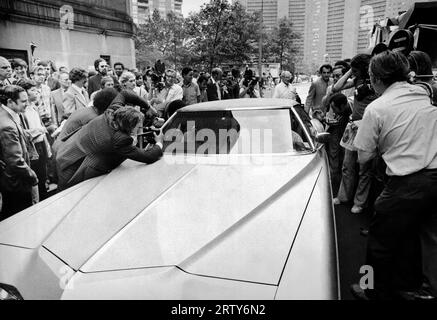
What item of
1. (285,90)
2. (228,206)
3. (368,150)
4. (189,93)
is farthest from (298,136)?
(189,93)

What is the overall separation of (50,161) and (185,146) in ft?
9.96

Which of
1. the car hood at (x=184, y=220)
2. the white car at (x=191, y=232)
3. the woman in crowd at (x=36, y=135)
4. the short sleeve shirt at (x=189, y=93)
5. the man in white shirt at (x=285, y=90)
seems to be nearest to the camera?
the white car at (x=191, y=232)

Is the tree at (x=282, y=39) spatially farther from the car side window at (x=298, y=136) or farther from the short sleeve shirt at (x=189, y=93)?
the car side window at (x=298, y=136)

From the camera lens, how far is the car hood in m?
1.54

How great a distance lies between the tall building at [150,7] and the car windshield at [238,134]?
104308 millimetres

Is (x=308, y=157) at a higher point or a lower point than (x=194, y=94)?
lower

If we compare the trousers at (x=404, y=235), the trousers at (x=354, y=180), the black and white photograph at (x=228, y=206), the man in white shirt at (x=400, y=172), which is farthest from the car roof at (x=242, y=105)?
the trousers at (x=404, y=235)

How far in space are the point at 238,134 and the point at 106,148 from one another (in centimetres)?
121

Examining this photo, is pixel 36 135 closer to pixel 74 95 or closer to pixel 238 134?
pixel 74 95

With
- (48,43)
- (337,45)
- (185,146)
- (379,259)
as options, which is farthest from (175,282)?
(337,45)

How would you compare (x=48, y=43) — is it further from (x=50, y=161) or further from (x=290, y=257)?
(x=290, y=257)

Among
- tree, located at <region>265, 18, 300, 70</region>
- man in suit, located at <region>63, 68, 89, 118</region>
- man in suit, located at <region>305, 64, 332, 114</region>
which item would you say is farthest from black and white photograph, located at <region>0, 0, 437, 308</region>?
tree, located at <region>265, 18, 300, 70</region>

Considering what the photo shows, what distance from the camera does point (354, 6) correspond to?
2133 inches

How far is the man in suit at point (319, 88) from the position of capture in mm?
6164
